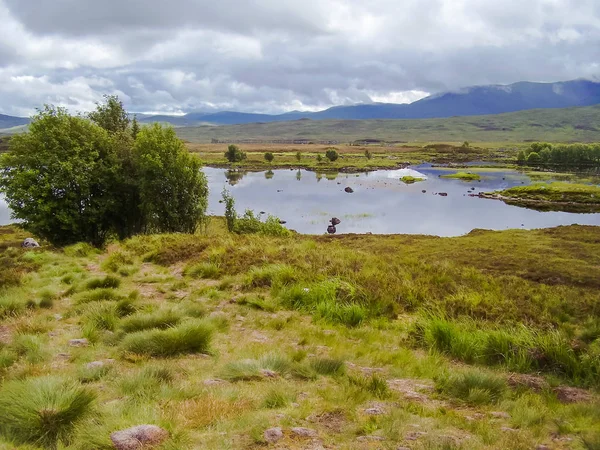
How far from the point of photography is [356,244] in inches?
1704

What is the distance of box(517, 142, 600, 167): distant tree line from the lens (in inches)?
6324

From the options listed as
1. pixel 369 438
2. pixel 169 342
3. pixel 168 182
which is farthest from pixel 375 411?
pixel 168 182

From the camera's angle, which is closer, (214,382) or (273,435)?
(273,435)

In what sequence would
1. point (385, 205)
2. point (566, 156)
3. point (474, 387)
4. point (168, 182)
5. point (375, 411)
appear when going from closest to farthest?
point (375, 411) < point (474, 387) < point (168, 182) < point (385, 205) < point (566, 156)

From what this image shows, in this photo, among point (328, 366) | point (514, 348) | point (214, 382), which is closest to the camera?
point (214, 382)

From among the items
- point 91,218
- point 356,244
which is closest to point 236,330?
point 91,218

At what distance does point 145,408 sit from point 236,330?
4178mm

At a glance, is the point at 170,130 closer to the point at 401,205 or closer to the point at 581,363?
the point at 581,363

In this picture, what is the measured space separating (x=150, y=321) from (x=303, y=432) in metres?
4.91

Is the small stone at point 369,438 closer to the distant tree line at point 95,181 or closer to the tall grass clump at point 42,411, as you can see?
the tall grass clump at point 42,411

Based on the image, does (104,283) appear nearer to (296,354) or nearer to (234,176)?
(296,354)

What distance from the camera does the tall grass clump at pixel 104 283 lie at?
12.1m

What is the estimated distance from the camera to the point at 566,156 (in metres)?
163

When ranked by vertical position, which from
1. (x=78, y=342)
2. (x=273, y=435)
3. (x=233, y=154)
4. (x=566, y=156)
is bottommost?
(x=78, y=342)
